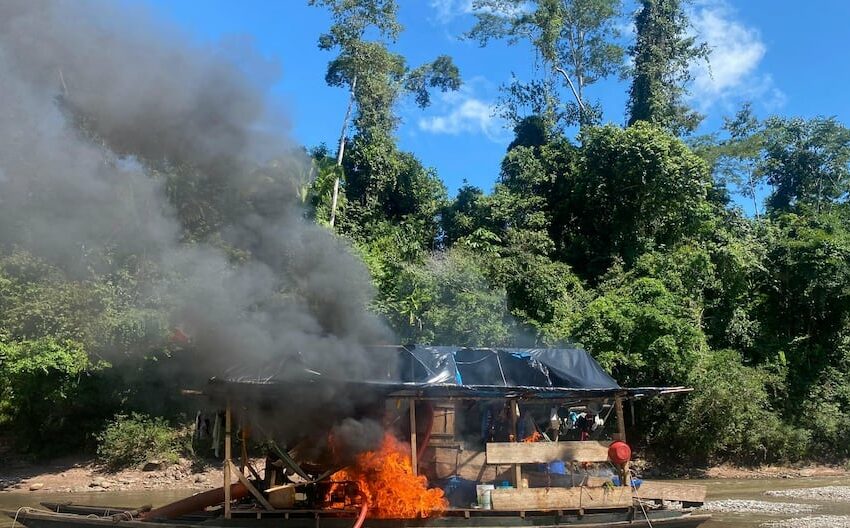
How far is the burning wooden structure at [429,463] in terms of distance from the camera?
8.58 metres

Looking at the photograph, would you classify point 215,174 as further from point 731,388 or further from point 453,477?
point 731,388

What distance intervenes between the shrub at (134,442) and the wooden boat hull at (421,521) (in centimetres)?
1267

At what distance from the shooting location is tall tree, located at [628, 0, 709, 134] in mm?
31141

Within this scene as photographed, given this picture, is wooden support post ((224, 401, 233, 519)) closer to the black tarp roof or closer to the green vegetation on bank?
the black tarp roof

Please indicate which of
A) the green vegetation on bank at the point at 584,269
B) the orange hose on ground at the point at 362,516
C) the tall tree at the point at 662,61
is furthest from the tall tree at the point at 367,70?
the orange hose on ground at the point at 362,516

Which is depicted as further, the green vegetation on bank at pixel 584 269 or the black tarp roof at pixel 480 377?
Result: the green vegetation on bank at pixel 584 269

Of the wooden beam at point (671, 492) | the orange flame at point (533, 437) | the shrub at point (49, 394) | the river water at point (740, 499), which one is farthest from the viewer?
the shrub at point (49, 394)

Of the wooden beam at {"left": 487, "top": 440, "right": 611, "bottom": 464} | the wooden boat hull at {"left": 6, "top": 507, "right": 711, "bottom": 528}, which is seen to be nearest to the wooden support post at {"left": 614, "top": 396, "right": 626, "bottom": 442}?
the wooden beam at {"left": 487, "top": 440, "right": 611, "bottom": 464}

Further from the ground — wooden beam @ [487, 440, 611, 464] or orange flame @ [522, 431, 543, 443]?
orange flame @ [522, 431, 543, 443]

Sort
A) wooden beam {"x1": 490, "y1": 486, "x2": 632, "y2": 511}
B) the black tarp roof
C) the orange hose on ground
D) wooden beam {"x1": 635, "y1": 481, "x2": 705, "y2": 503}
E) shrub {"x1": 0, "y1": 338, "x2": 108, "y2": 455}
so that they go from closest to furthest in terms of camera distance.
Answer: the orange hose on ground < the black tarp roof < wooden beam {"x1": 490, "y1": 486, "x2": 632, "y2": 511} < wooden beam {"x1": 635, "y1": 481, "x2": 705, "y2": 503} < shrub {"x1": 0, "y1": 338, "x2": 108, "y2": 455}

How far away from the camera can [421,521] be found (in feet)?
27.9

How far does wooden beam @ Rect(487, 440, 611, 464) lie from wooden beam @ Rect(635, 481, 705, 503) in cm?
113

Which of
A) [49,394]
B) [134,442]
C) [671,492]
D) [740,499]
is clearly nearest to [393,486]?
[671,492]

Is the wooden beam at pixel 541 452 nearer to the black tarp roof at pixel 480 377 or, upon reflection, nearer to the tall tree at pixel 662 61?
the black tarp roof at pixel 480 377
